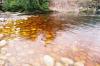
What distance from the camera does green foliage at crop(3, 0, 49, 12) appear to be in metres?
10.3

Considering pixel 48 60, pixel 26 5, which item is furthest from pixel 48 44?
pixel 26 5

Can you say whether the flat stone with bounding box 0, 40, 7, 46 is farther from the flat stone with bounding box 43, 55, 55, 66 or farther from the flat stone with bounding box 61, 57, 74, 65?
the flat stone with bounding box 61, 57, 74, 65

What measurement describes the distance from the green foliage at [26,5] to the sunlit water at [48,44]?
13.2ft

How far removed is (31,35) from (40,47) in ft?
3.02

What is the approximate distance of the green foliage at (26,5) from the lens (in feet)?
33.7

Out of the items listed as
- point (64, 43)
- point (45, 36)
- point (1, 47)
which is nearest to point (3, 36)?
point (1, 47)

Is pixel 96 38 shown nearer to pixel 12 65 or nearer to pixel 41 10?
pixel 12 65

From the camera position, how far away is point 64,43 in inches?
195

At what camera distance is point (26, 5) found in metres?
10.3

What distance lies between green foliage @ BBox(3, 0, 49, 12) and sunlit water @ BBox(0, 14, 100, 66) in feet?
13.2

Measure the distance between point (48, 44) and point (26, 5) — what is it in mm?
5809

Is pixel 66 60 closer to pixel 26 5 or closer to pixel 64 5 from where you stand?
A: pixel 26 5

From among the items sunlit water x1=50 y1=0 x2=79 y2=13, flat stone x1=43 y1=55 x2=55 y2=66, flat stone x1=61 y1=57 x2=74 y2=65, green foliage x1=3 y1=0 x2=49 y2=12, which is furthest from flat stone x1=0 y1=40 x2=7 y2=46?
sunlit water x1=50 y1=0 x2=79 y2=13

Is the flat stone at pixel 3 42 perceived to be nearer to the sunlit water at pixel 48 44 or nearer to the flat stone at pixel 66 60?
the sunlit water at pixel 48 44
